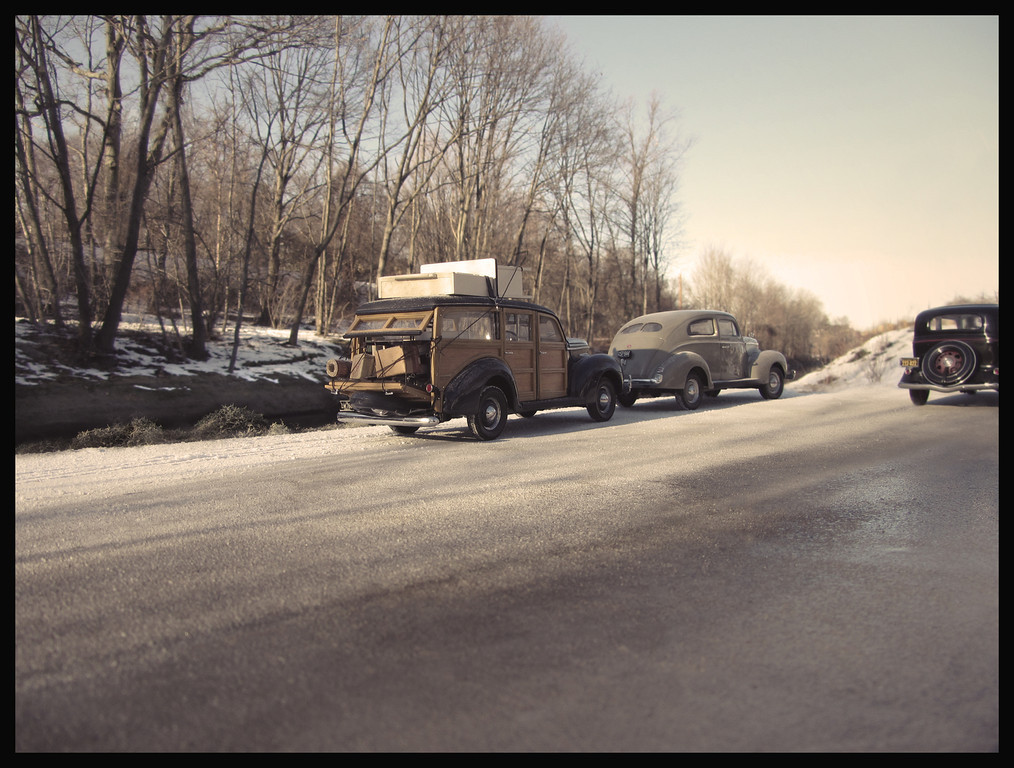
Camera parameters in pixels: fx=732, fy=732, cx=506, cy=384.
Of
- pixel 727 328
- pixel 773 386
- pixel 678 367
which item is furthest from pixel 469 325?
pixel 773 386

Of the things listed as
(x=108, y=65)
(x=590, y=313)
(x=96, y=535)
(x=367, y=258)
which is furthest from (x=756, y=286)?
(x=96, y=535)

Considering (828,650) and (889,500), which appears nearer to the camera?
(828,650)

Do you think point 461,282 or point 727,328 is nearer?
point 461,282

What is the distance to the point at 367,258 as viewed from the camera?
3688 centimetres

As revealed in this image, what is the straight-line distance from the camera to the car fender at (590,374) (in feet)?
41.3

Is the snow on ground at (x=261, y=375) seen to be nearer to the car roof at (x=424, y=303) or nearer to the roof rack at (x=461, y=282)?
the car roof at (x=424, y=303)

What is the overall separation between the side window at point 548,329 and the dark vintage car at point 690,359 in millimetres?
2821

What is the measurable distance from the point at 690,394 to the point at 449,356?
6.41m

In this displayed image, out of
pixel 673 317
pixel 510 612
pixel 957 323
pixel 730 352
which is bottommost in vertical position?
pixel 510 612

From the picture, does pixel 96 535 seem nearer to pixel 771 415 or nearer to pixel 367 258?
pixel 771 415

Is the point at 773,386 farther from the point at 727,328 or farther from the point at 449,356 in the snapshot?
the point at 449,356

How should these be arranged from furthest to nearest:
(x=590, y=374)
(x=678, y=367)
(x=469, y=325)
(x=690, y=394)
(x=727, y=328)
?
1. (x=727, y=328)
2. (x=690, y=394)
3. (x=678, y=367)
4. (x=590, y=374)
5. (x=469, y=325)

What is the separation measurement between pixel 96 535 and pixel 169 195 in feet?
45.9

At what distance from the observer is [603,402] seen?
12.9 metres
